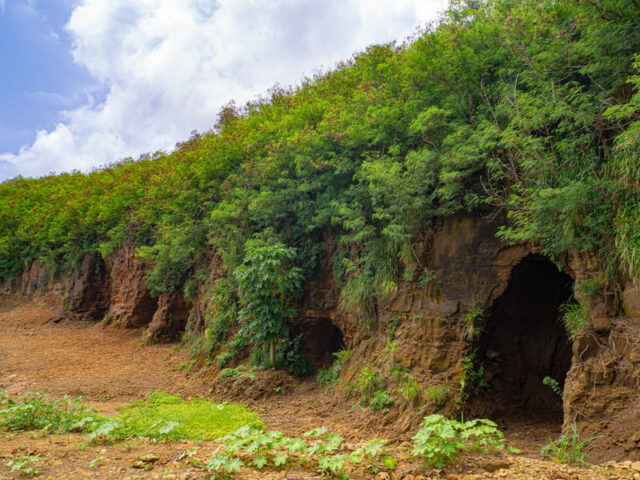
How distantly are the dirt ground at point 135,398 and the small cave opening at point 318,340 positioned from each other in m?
1.10

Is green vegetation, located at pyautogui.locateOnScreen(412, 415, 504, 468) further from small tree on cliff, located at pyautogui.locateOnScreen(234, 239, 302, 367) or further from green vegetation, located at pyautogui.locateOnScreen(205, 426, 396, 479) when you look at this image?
small tree on cliff, located at pyautogui.locateOnScreen(234, 239, 302, 367)

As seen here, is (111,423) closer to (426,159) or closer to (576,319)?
(426,159)

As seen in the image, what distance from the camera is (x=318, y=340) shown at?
11.9m

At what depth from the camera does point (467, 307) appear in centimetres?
773

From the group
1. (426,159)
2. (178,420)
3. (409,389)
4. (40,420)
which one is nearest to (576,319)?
(409,389)

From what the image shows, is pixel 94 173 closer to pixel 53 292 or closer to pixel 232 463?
pixel 53 292

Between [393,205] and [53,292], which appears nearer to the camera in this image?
[393,205]

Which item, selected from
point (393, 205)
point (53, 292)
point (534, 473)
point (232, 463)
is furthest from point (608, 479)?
point (53, 292)

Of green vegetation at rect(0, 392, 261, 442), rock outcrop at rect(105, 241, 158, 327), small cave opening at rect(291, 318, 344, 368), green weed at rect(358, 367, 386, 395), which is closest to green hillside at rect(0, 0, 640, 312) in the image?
small cave opening at rect(291, 318, 344, 368)

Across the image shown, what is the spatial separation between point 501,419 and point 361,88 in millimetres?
8359

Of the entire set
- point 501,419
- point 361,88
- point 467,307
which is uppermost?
point 361,88

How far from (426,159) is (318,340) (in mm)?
6581

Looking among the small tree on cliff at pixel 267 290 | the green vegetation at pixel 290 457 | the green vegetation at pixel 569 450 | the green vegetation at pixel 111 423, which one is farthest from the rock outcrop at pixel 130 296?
the green vegetation at pixel 569 450

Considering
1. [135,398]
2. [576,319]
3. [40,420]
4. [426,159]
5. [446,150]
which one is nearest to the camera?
[40,420]
